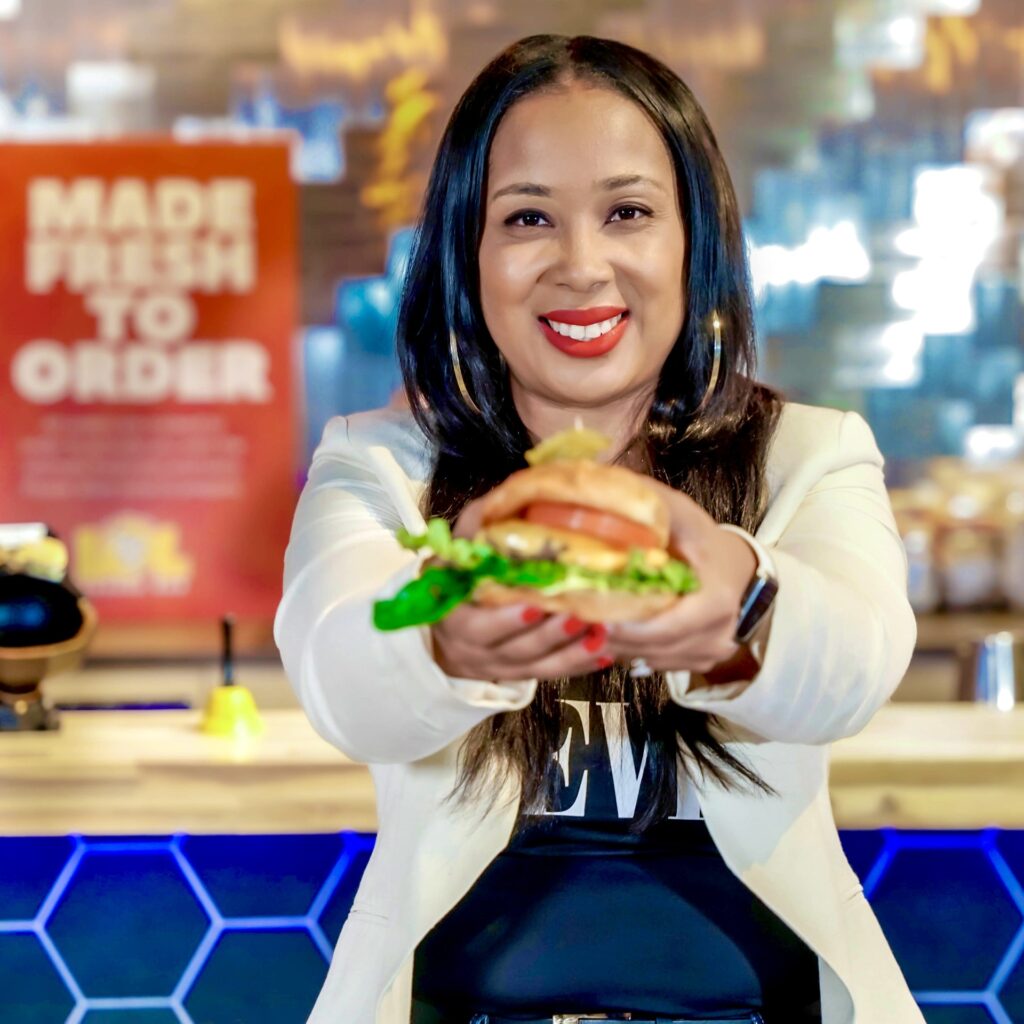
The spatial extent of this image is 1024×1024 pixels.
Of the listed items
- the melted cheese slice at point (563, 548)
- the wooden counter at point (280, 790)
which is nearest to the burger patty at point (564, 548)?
the melted cheese slice at point (563, 548)

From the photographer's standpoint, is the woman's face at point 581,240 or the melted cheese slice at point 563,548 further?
the woman's face at point 581,240

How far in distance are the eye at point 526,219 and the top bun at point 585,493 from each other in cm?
32

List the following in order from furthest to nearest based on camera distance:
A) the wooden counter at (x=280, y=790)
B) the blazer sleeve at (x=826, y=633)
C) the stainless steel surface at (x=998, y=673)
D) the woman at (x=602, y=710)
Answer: the stainless steel surface at (x=998, y=673)
the wooden counter at (x=280, y=790)
the woman at (x=602, y=710)
the blazer sleeve at (x=826, y=633)

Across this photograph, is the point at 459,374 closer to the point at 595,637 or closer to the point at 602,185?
the point at 602,185

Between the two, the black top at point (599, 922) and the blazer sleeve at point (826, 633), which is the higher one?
the blazer sleeve at point (826, 633)

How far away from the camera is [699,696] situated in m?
1.14

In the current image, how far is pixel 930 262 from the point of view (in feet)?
12.8

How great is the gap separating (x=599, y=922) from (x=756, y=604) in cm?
39

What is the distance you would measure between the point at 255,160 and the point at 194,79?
0.88 ft

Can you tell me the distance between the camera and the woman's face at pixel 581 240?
1312 mm

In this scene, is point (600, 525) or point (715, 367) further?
point (715, 367)

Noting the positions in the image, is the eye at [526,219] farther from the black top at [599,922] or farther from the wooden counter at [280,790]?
the wooden counter at [280,790]

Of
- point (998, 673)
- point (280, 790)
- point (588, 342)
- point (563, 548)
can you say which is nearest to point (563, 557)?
point (563, 548)

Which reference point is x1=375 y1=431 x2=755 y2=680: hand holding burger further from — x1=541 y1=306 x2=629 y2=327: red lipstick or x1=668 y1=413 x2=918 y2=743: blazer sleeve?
x1=541 y1=306 x2=629 y2=327: red lipstick
